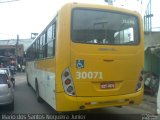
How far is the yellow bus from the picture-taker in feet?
28.7

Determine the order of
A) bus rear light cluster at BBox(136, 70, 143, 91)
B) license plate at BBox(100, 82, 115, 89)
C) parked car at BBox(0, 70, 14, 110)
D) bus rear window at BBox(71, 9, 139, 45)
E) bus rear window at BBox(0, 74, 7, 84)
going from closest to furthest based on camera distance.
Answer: bus rear window at BBox(71, 9, 139, 45)
license plate at BBox(100, 82, 115, 89)
bus rear light cluster at BBox(136, 70, 143, 91)
parked car at BBox(0, 70, 14, 110)
bus rear window at BBox(0, 74, 7, 84)

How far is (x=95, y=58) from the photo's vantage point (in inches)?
352

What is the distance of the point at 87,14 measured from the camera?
9141mm

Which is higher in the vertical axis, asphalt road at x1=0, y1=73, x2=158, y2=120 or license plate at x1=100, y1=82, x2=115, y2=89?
license plate at x1=100, y1=82, x2=115, y2=89

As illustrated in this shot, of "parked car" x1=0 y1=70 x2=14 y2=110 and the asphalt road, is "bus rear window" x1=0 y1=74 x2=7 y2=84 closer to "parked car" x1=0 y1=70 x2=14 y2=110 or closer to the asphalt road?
"parked car" x1=0 y1=70 x2=14 y2=110

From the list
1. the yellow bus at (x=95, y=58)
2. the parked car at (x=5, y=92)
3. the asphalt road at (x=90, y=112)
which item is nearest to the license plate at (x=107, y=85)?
the yellow bus at (x=95, y=58)

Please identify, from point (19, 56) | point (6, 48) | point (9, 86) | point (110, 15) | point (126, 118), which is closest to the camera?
point (110, 15)

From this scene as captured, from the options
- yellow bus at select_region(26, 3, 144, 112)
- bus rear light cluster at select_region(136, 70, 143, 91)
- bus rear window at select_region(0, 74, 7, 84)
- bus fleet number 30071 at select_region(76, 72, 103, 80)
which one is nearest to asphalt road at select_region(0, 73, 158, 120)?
bus rear window at select_region(0, 74, 7, 84)

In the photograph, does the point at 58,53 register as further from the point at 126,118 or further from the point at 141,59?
the point at 126,118

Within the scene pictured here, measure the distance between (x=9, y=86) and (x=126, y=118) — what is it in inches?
176

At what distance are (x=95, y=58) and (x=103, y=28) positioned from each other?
2.90 ft

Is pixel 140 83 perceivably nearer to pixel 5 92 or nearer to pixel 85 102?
pixel 85 102

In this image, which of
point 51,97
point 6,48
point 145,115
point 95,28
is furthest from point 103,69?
point 6,48

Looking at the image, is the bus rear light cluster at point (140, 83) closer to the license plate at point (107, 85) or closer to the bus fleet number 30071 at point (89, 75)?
the license plate at point (107, 85)
